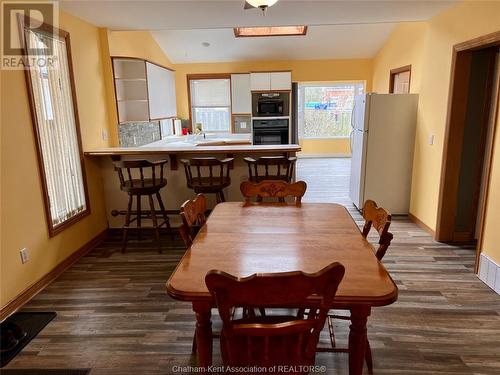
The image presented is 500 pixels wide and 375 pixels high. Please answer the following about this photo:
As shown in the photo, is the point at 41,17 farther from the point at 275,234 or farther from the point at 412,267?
the point at 412,267

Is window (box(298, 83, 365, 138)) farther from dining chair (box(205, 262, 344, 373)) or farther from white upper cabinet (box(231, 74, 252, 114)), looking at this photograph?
dining chair (box(205, 262, 344, 373))

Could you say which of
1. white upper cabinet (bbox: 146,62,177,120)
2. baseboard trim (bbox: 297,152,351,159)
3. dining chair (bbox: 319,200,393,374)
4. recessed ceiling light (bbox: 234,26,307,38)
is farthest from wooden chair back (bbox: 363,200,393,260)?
baseboard trim (bbox: 297,152,351,159)

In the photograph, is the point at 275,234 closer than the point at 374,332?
Yes

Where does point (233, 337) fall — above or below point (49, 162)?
below

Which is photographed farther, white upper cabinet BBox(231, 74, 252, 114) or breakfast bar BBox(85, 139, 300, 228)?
white upper cabinet BBox(231, 74, 252, 114)

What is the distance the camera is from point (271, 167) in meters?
3.81

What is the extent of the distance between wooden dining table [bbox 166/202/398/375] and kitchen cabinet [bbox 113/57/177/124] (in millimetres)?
3016

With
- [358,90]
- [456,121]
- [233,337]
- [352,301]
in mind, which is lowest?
[233,337]

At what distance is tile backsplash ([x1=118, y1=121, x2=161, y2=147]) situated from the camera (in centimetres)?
461

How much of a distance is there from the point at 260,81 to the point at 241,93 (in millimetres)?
468

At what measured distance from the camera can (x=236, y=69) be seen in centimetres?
736

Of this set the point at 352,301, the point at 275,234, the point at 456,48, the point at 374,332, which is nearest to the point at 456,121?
the point at 456,48

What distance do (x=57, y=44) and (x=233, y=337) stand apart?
9.96 ft

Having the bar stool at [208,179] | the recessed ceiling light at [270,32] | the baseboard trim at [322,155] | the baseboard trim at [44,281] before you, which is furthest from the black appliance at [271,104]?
the baseboard trim at [44,281]
